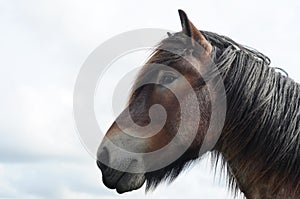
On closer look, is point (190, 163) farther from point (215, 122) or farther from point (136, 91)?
point (136, 91)

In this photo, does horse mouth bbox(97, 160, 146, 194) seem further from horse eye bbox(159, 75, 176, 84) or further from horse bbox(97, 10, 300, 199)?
horse eye bbox(159, 75, 176, 84)

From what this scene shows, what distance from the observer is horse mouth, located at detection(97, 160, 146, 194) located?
15.0 feet

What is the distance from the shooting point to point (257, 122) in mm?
4699

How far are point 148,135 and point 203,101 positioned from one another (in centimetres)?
65

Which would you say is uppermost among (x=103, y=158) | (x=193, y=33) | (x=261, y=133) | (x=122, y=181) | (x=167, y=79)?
(x=193, y=33)

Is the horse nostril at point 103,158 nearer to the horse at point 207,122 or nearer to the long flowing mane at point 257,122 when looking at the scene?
the horse at point 207,122

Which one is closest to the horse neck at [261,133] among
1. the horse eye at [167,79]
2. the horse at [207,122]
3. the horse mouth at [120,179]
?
the horse at [207,122]

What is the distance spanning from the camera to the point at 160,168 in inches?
191

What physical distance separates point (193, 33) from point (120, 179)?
163cm

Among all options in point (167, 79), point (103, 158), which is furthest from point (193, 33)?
point (103, 158)

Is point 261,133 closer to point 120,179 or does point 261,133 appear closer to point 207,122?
point 207,122

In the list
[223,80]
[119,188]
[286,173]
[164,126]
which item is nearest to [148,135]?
[164,126]

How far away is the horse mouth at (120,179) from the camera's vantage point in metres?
4.58

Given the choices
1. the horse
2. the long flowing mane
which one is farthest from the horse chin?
the long flowing mane
